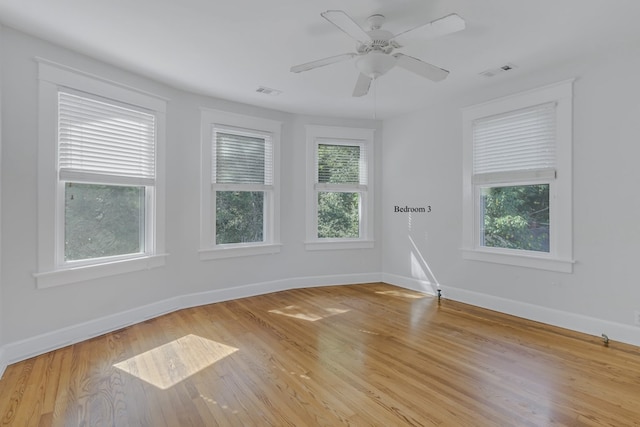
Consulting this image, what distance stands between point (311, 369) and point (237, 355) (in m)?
0.65

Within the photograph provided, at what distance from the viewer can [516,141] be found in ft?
12.2

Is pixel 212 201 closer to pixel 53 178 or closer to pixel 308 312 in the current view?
pixel 53 178

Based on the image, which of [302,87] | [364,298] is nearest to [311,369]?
[364,298]

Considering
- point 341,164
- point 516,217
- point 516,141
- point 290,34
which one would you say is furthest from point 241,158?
point 516,217

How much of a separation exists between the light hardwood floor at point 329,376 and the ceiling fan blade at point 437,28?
7.58ft

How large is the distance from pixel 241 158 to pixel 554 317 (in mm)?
4030

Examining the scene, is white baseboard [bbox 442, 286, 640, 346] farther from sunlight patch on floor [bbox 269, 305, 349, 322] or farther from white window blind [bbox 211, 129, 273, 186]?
white window blind [bbox 211, 129, 273, 186]

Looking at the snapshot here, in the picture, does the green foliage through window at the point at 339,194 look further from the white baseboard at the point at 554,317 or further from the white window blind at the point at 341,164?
the white baseboard at the point at 554,317

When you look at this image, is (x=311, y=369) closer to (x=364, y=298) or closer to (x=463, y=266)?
(x=364, y=298)

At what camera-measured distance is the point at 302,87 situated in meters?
3.86

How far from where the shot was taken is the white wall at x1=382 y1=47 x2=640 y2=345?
295 centimetres

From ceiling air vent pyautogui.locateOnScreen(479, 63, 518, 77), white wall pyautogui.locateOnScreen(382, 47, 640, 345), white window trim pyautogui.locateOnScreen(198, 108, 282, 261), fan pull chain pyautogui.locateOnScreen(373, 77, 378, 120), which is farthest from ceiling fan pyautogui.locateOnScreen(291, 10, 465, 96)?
white window trim pyautogui.locateOnScreen(198, 108, 282, 261)

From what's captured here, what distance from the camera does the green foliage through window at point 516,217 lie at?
3.56m

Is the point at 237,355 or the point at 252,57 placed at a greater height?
the point at 252,57
